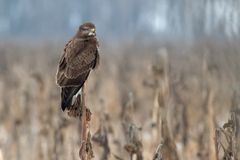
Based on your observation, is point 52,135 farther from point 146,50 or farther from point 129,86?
point 146,50

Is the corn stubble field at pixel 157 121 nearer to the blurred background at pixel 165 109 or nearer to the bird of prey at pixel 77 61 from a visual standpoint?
the blurred background at pixel 165 109

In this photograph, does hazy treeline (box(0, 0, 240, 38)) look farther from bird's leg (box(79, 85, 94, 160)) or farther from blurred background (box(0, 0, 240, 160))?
bird's leg (box(79, 85, 94, 160))

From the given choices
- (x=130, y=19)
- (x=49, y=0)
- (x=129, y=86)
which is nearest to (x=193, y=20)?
(x=129, y=86)

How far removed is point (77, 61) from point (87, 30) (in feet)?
0.43

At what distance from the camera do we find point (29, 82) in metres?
7.62

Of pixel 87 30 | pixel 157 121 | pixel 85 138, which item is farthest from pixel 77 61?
pixel 157 121

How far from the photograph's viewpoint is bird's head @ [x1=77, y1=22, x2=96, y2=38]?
10.8 feet

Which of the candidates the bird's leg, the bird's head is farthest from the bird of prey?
the bird's leg

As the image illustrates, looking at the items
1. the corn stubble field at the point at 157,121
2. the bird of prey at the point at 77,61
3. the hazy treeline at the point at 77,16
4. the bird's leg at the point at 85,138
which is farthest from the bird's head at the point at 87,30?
the hazy treeline at the point at 77,16

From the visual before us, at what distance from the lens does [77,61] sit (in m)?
3.34

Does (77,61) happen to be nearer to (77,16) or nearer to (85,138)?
(85,138)

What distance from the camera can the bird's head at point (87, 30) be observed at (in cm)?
330

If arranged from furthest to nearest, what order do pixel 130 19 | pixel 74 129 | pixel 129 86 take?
pixel 130 19 < pixel 129 86 < pixel 74 129

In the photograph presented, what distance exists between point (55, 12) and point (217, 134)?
55.2 metres
